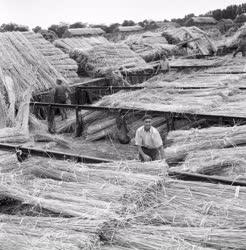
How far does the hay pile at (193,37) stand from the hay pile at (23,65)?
12986 mm

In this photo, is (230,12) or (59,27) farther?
(230,12)

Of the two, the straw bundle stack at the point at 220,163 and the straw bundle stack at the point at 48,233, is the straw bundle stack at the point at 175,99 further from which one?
the straw bundle stack at the point at 48,233

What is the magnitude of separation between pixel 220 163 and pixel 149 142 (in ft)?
5.56

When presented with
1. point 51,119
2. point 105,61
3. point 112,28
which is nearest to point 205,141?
point 51,119

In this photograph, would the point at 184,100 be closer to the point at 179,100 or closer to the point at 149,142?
the point at 179,100

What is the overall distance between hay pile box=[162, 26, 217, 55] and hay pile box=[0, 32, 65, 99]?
13.0 meters

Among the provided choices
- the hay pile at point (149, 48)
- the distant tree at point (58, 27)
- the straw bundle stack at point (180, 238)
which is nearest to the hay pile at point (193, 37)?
the hay pile at point (149, 48)

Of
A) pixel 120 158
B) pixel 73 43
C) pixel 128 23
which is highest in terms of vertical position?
pixel 128 23

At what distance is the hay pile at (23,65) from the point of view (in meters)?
13.9

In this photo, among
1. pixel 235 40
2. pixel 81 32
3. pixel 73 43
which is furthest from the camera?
pixel 81 32

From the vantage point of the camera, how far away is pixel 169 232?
173 inches

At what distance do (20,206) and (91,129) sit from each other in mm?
6615

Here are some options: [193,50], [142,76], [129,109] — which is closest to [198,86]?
[129,109]

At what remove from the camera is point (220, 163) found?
6.64m
